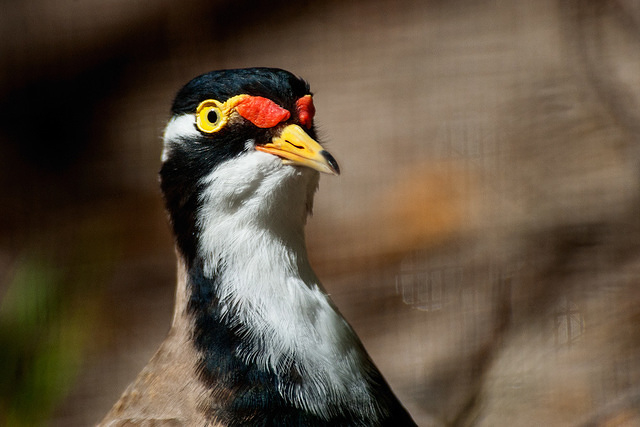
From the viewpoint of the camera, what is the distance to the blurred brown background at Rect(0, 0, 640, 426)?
12.4 ft

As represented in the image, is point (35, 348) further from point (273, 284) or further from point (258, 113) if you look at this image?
point (258, 113)

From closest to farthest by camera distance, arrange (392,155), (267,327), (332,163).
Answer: (332,163) → (267,327) → (392,155)

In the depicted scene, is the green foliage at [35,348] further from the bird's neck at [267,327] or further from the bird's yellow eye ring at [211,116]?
the bird's yellow eye ring at [211,116]

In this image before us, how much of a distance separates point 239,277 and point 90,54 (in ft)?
8.80

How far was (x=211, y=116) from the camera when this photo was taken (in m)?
2.07

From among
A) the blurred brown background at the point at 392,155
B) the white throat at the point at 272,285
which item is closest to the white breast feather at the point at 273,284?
the white throat at the point at 272,285

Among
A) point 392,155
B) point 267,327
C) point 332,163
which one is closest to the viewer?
point 332,163

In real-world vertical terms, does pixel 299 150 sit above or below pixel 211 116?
below

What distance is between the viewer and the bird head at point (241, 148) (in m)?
2.00

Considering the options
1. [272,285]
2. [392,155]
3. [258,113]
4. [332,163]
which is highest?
[258,113]

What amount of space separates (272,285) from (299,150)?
0.35 m

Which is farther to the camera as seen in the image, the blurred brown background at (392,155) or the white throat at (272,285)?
the blurred brown background at (392,155)

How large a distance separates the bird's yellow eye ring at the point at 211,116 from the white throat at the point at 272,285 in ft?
0.36

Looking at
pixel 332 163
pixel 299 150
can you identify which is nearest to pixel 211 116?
pixel 299 150
